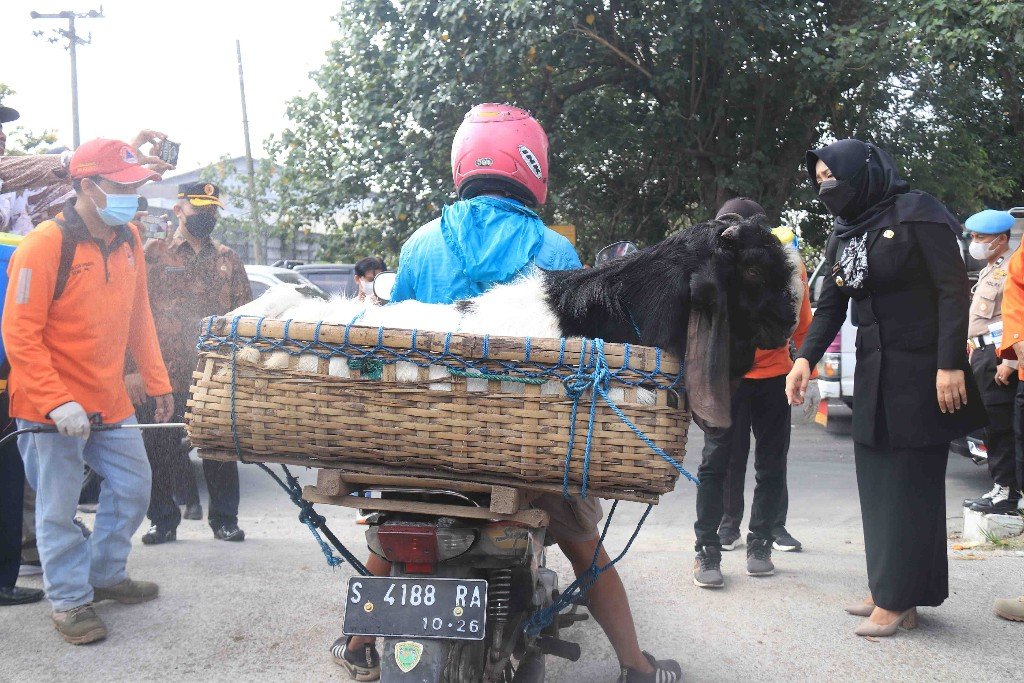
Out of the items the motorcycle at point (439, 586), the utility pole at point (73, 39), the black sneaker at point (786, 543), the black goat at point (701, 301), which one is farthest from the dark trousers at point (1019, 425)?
the utility pole at point (73, 39)

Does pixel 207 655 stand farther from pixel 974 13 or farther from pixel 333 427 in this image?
pixel 974 13

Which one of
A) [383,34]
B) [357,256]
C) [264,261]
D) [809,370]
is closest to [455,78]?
[383,34]

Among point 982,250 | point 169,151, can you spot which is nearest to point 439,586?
point 169,151

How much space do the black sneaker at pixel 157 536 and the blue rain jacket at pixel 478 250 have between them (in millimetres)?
3390

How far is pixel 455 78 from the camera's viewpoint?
11.7m

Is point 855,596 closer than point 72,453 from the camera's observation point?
No

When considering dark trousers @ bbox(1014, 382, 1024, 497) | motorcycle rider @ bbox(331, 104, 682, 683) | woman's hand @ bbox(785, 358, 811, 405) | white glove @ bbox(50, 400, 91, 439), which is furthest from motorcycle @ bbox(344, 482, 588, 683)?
dark trousers @ bbox(1014, 382, 1024, 497)

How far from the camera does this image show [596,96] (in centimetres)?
1269

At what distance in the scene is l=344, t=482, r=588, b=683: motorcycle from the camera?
2.59m

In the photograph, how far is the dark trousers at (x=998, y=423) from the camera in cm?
629

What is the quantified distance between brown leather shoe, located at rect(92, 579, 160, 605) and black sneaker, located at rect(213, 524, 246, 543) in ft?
3.90

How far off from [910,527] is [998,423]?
2.90 meters

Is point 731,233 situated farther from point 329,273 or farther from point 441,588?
point 329,273

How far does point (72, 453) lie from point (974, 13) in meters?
9.72
